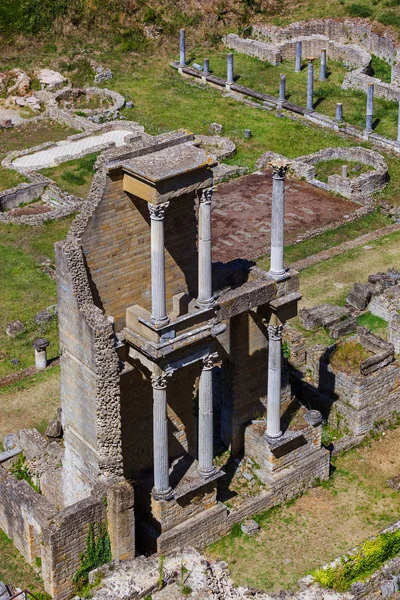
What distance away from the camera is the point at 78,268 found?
81.2ft

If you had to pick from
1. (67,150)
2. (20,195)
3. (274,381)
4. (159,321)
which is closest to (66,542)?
(159,321)

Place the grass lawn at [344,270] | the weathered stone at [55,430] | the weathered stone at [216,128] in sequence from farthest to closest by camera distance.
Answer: the weathered stone at [216,128]
the grass lawn at [344,270]
the weathered stone at [55,430]

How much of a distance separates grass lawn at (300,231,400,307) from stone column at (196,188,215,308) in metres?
11.8

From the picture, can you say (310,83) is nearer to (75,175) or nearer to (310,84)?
(310,84)

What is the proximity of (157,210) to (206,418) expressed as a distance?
4925mm

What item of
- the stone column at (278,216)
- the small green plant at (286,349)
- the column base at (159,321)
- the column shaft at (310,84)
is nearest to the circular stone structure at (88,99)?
the column shaft at (310,84)

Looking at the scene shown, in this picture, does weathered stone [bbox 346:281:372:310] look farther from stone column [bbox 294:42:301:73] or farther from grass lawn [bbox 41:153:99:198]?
stone column [bbox 294:42:301:73]

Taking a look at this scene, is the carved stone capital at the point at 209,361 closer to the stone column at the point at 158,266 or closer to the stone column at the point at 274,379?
the stone column at the point at 158,266

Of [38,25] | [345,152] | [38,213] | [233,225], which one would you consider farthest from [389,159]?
[38,25]

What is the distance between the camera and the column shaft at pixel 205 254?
81.5 feet

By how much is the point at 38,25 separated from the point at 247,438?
119ft

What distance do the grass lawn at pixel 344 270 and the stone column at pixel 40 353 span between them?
8.27 metres

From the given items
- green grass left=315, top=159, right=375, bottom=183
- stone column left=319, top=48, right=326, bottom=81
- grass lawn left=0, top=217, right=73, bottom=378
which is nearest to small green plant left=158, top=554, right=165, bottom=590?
grass lawn left=0, top=217, right=73, bottom=378

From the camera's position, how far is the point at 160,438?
25.4m
